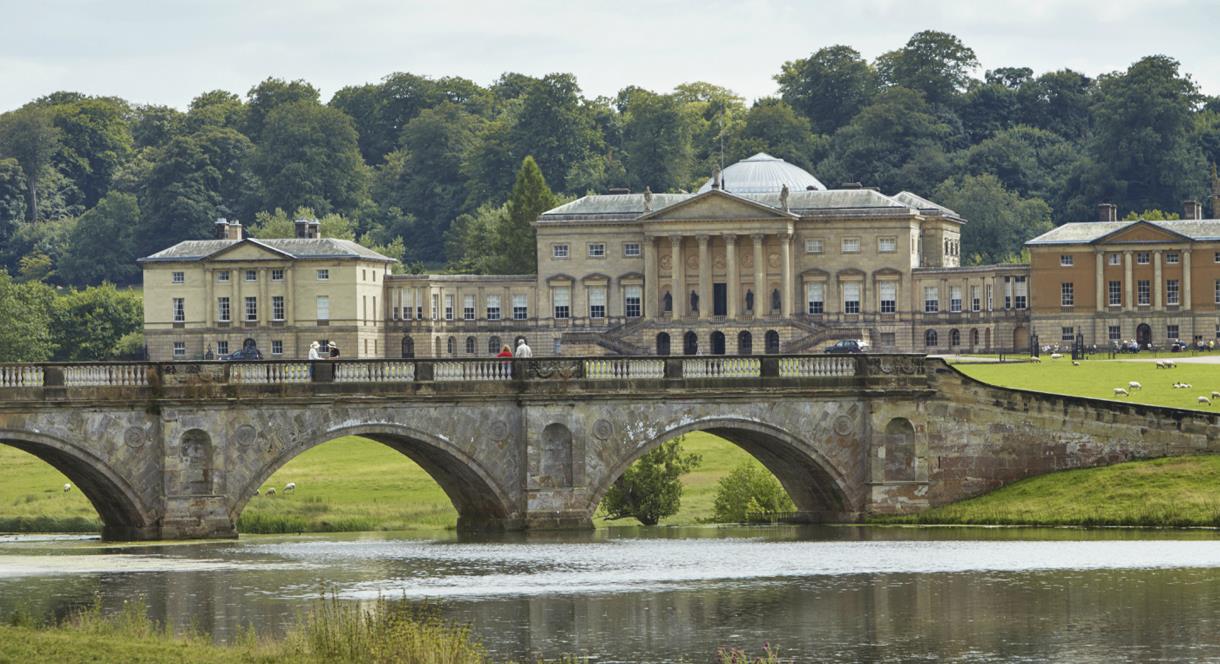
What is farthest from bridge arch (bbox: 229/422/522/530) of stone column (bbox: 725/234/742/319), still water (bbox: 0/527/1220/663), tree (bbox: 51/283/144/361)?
tree (bbox: 51/283/144/361)

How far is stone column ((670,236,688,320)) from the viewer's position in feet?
543

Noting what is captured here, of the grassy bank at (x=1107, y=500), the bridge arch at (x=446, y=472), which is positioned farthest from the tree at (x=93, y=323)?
the grassy bank at (x=1107, y=500)

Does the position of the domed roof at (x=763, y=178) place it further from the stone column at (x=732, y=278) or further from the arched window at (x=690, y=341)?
the arched window at (x=690, y=341)

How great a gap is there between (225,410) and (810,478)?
1687 centimetres

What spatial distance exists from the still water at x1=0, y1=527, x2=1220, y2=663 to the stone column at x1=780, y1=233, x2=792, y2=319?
97.5 meters

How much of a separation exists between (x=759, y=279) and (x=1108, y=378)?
57.5 metres

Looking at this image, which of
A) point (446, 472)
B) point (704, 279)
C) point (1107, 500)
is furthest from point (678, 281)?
point (1107, 500)

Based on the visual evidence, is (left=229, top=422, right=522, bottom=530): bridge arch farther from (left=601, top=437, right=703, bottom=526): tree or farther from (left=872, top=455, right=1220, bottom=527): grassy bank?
(left=872, top=455, right=1220, bottom=527): grassy bank

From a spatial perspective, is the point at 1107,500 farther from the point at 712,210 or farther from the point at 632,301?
the point at 632,301

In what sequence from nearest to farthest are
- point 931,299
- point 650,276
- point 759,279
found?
point 931,299, point 759,279, point 650,276

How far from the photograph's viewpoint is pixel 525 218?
18038 centimetres

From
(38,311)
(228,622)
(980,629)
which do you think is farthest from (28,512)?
(38,311)

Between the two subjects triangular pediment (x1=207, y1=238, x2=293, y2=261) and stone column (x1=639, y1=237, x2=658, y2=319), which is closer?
triangular pediment (x1=207, y1=238, x2=293, y2=261)

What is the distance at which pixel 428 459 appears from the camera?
67.1 m
